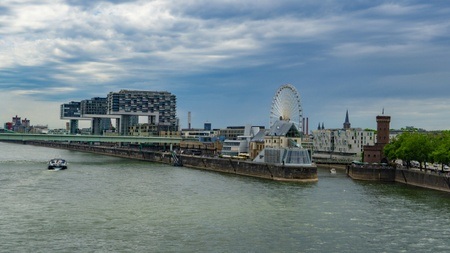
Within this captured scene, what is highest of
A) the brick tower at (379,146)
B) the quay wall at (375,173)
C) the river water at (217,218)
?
the brick tower at (379,146)

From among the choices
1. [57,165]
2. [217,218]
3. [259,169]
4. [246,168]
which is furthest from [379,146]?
[217,218]

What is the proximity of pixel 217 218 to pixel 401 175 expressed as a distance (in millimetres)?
50046

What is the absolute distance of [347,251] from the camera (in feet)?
118

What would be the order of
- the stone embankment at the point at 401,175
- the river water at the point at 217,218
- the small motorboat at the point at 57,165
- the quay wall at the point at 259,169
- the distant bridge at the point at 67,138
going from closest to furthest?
1. the river water at the point at 217,218
2. the stone embankment at the point at 401,175
3. the quay wall at the point at 259,169
4. the small motorboat at the point at 57,165
5. the distant bridge at the point at 67,138

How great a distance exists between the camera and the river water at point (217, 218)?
3728 cm

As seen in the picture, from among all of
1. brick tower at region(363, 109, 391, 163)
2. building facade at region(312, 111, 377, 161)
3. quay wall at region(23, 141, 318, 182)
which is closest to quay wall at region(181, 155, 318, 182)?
quay wall at region(23, 141, 318, 182)

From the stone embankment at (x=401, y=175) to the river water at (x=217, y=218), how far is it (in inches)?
91.9

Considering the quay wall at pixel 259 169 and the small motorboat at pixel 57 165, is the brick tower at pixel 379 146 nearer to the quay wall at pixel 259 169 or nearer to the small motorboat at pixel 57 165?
the quay wall at pixel 259 169

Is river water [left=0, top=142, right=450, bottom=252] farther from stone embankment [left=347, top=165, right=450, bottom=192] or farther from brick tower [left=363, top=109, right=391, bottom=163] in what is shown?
brick tower [left=363, top=109, right=391, bottom=163]

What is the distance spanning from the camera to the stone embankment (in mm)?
73631

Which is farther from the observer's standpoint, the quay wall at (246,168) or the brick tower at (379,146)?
the brick tower at (379,146)

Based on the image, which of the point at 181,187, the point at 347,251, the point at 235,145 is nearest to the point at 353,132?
the point at 235,145

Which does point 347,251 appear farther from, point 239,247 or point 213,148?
point 213,148

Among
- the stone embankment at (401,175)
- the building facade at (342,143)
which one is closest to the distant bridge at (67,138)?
the building facade at (342,143)
